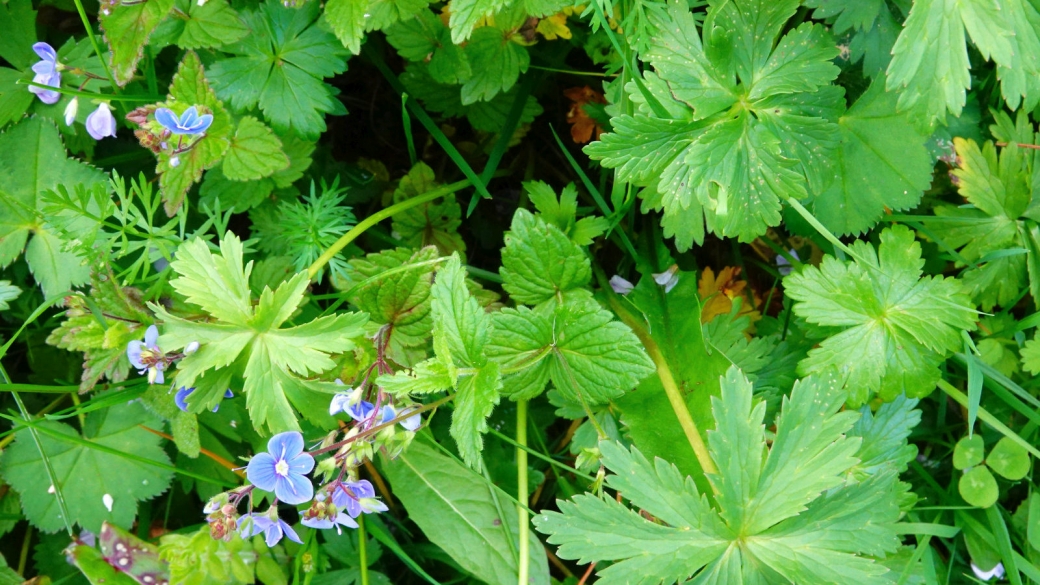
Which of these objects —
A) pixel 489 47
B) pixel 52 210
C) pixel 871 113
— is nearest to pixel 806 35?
pixel 871 113

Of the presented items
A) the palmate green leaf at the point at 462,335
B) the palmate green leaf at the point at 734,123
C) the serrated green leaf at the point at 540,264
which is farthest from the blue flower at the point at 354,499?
the palmate green leaf at the point at 734,123

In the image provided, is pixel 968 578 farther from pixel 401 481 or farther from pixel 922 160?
pixel 401 481

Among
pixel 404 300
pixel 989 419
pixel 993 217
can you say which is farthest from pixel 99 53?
pixel 989 419

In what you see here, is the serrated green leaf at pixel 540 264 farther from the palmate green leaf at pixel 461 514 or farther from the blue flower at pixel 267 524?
the blue flower at pixel 267 524

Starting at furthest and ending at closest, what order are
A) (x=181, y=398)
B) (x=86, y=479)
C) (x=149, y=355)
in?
(x=86, y=479) < (x=181, y=398) < (x=149, y=355)

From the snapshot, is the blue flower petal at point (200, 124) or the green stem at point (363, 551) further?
the green stem at point (363, 551)

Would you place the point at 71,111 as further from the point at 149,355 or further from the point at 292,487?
the point at 292,487

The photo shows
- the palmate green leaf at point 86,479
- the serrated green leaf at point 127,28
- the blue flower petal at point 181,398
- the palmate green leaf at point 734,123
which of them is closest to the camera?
the palmate green leaf at point 734,123
